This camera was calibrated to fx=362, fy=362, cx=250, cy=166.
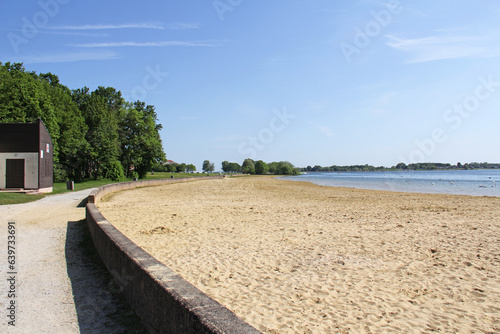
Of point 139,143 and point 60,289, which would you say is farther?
point 139,143

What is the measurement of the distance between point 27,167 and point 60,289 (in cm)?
2238

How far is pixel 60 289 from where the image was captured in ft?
16.5

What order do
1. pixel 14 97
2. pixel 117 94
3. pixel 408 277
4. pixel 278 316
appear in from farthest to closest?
pixel 117 94 < pixel 14 97 < pixel 408 277 < pixel 278 316

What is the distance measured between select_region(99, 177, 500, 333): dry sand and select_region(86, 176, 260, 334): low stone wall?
1244 millimetres

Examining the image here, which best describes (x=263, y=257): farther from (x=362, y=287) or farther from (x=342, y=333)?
(x=342, y=333)

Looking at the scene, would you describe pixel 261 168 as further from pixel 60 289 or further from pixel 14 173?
pixel 60 289

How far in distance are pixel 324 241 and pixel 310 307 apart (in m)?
4.36

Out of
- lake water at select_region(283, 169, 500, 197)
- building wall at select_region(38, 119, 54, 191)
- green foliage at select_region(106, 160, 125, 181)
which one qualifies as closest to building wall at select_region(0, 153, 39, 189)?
building wall at select_region(38, 119, 54, 191)

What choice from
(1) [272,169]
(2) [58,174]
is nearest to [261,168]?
(1) [272,169]

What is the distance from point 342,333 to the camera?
3979 mm

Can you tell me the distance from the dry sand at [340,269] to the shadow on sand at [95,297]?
3.96ft

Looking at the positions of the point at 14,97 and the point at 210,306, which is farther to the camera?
the point at 14,97

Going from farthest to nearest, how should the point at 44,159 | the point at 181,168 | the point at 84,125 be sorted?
the point at 181,168, the point at 84,125, the point at 44,159

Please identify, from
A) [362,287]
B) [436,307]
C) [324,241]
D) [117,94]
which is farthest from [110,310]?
[117,94]
